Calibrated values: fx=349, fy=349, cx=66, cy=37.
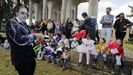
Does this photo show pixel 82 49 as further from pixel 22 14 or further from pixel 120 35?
pixel 22 14

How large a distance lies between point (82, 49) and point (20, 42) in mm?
6414

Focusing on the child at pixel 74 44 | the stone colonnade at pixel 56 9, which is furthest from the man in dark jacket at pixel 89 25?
the stone colonnade at pixel 56 9

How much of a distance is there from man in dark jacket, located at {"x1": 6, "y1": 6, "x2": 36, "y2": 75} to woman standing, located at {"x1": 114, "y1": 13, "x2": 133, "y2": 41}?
6.24 m

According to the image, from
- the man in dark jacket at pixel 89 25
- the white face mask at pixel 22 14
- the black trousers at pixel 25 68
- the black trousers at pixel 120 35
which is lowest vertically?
the black trousers at pixel 25 68

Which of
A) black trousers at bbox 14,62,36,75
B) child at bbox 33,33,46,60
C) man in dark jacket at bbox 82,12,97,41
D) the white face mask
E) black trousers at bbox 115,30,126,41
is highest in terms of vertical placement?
the white face mask

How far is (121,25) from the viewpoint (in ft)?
38.3

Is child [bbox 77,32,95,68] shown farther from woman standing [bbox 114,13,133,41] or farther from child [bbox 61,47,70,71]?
child [bbox 61,47,70,71]

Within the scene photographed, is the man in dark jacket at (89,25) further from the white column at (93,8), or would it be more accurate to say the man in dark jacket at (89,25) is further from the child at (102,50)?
the white column at (93,8)

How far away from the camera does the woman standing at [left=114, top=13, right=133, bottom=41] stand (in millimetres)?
11625

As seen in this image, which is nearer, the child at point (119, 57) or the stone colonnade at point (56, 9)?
the child at point (119, 57)

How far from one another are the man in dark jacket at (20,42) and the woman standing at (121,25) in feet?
20.5

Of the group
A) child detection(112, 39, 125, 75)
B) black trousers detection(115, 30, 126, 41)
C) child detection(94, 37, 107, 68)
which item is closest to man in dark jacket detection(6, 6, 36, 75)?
child detection(112, 39, 125, 75)

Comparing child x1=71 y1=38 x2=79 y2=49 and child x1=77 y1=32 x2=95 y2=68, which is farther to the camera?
child x1=71 y1=38 x2=79 y2=49

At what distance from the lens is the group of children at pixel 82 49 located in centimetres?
1088
